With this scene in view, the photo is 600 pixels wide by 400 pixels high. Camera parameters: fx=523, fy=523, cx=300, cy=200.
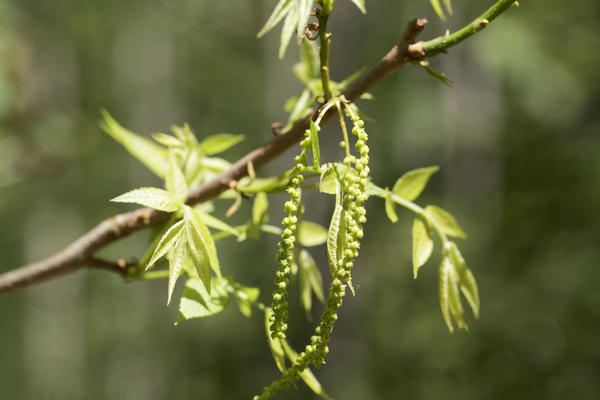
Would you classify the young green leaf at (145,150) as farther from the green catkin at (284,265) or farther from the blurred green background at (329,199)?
the blurred green background at (329,199)

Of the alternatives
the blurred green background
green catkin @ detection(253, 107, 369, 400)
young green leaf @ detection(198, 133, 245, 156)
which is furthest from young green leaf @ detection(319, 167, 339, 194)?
the blurred green background

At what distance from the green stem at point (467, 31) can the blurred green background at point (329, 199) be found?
1.21m

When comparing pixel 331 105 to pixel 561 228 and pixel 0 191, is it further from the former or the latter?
pixel 0 191

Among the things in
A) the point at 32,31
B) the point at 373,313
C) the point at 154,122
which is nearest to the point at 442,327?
the point at 373,313

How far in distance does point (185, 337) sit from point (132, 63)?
5.27m

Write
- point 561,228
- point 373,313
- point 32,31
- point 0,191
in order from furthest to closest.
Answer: point 0,191
point 373,313
point 561,228
point 32,31

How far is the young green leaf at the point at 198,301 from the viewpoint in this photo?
41 centimetres

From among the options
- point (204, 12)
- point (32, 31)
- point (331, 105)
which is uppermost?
point (204, 12)

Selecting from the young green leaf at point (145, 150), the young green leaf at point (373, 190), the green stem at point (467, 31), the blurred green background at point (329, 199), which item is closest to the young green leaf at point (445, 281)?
the young green leaf at point (373, 190)

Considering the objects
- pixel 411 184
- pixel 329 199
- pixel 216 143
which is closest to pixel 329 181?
pixel 411 184

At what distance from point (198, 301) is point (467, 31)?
0.29m

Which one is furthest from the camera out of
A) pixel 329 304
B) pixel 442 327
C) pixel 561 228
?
pixel 442 327

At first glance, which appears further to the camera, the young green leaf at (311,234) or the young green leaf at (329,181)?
the young green leaf at (311,234)

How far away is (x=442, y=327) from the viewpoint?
15.9 ft
